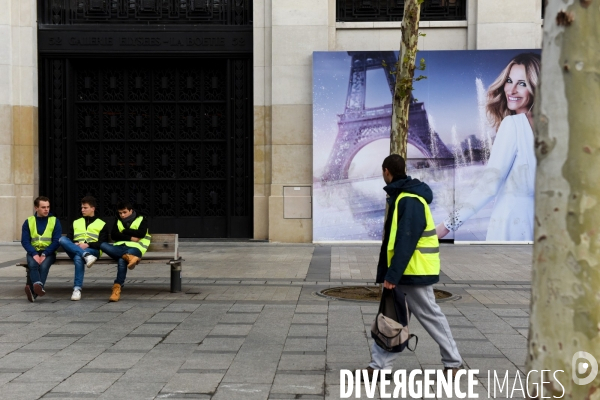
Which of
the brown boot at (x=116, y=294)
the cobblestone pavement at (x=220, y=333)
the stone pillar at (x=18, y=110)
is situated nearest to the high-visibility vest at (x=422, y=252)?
the cobblestone pavement at (x=220, y=333)

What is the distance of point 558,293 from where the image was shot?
3.18 meters

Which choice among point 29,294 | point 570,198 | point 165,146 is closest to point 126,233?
point 29,294

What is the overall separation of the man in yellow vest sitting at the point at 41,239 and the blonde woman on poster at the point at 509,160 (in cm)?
1074

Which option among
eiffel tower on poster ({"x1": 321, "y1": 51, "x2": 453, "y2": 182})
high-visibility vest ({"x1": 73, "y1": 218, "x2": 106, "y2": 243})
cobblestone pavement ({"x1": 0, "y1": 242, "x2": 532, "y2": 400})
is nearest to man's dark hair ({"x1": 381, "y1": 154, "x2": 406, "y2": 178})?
cobblestone pavement ({"x1": 0, "y1": 242, "x2": 532, "y2": 400})

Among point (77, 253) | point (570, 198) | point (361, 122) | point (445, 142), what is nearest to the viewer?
point (570, 198)

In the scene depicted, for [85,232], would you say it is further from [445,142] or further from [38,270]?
[445,142]

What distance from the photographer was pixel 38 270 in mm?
10562

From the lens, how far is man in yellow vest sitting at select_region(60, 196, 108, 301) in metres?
10.7

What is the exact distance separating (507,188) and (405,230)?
45.3 ft

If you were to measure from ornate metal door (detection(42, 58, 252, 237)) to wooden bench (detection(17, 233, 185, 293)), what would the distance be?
356 inches

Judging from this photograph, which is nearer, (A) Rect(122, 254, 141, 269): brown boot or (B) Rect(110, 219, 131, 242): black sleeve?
(A) Rect(122, 254, 141, 269): brown boot

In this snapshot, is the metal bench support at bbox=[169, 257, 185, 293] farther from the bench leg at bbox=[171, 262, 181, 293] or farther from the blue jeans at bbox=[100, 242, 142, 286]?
the blue jeans at bbox=[100, 242, 142, 286]

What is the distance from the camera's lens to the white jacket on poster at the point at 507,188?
19.1m

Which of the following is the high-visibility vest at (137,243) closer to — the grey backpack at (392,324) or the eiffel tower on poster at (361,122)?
the grey backpack at (392,324)
